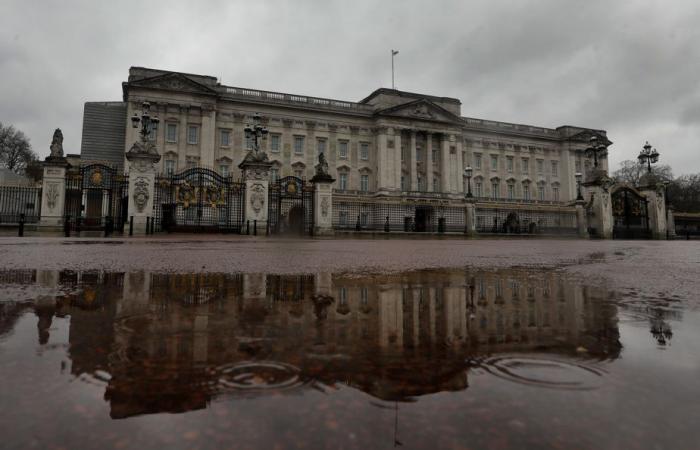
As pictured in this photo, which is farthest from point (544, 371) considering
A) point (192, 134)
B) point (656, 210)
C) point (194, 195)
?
point (192, 134)

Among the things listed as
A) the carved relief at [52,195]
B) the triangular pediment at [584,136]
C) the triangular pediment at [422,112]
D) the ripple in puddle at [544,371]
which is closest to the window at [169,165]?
the carved relief at [52,195]

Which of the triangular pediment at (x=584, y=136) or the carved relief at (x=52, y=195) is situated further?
the triangular pediment at (x=584, y=136)

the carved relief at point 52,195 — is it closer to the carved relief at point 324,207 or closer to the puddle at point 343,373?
the carved relief at point 324,207

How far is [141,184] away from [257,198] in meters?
4.96

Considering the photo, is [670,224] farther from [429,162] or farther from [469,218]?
[429,162]

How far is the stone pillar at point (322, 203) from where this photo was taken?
67.6 feet

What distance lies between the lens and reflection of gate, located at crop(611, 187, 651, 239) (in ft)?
91.3

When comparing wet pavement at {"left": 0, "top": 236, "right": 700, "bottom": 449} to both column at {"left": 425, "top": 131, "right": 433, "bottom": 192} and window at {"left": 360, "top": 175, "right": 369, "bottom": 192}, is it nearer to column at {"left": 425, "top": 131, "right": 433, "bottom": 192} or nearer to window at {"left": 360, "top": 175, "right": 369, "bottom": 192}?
window at {"left": 360, "top": 175, "right": 369, "bottom": 192}

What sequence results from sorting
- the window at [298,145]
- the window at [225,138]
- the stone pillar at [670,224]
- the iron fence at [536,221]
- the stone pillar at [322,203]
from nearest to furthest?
the stone pillar at [322,203], the stone pillar at [670,224], the iron fence at [536,221], the window at [225,138], the window at [298,145]

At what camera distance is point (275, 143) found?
A: 4491 cm

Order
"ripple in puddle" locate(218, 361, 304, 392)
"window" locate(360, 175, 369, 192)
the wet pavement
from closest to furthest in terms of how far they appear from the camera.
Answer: the wet pavement, "ripple in puddle" locate(218, 361, 304, 392), "window" locate(360, 175, 369, 192)

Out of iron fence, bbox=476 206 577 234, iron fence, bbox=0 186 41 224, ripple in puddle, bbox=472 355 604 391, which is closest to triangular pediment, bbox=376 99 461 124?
iron fence, bbox=476 206 577 234

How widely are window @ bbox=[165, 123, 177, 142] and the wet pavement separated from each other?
→ 4161 centimetres

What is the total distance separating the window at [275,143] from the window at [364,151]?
998 centimetres
